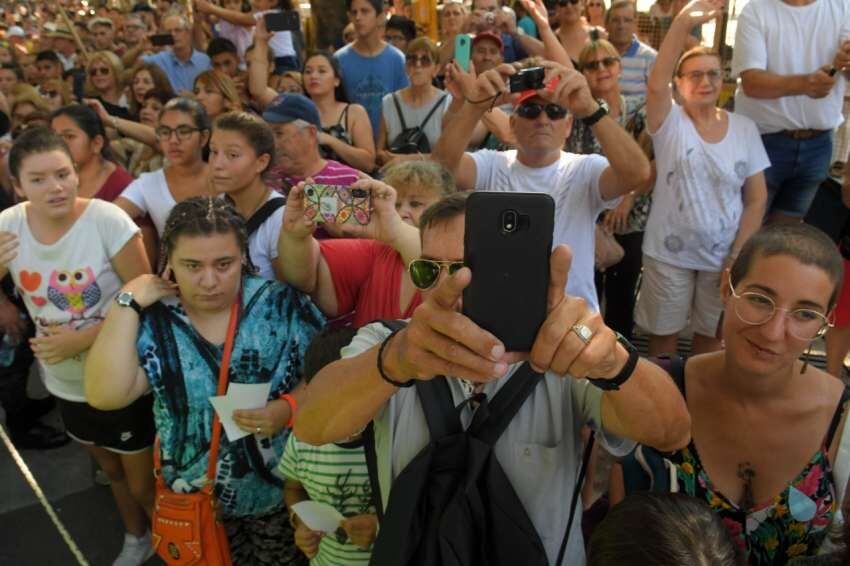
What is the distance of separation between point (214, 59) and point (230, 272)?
414 cm

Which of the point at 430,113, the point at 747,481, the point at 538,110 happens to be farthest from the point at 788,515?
the point at 430,113

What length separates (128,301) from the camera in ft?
7.23

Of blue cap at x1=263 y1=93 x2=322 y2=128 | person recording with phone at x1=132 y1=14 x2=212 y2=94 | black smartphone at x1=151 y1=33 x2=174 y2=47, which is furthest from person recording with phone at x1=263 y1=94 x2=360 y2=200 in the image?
black smartphone at x1=151 y1=33 x2=174 y2=47

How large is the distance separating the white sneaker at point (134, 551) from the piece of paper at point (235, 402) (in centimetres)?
109

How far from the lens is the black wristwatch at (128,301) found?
2.20 m

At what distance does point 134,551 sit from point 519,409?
2259mm

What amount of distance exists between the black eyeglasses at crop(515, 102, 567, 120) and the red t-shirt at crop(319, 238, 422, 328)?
86 cm

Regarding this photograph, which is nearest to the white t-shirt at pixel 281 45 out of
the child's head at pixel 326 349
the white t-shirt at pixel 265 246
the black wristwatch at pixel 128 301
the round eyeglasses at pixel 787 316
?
the white t-shirt at pixel 265 246

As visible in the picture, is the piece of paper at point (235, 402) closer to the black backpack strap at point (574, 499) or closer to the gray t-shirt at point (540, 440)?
the gray t-shirt at point (540, 440)

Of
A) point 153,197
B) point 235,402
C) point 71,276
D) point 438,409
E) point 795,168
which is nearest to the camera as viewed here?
point 438,409

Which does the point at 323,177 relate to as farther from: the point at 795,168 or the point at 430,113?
the point at 795,168

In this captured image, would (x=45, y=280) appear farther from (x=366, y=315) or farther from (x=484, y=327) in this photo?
(x=484, y=327)

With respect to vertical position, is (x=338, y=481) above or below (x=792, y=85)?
below

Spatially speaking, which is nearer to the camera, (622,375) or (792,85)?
(622,375)
